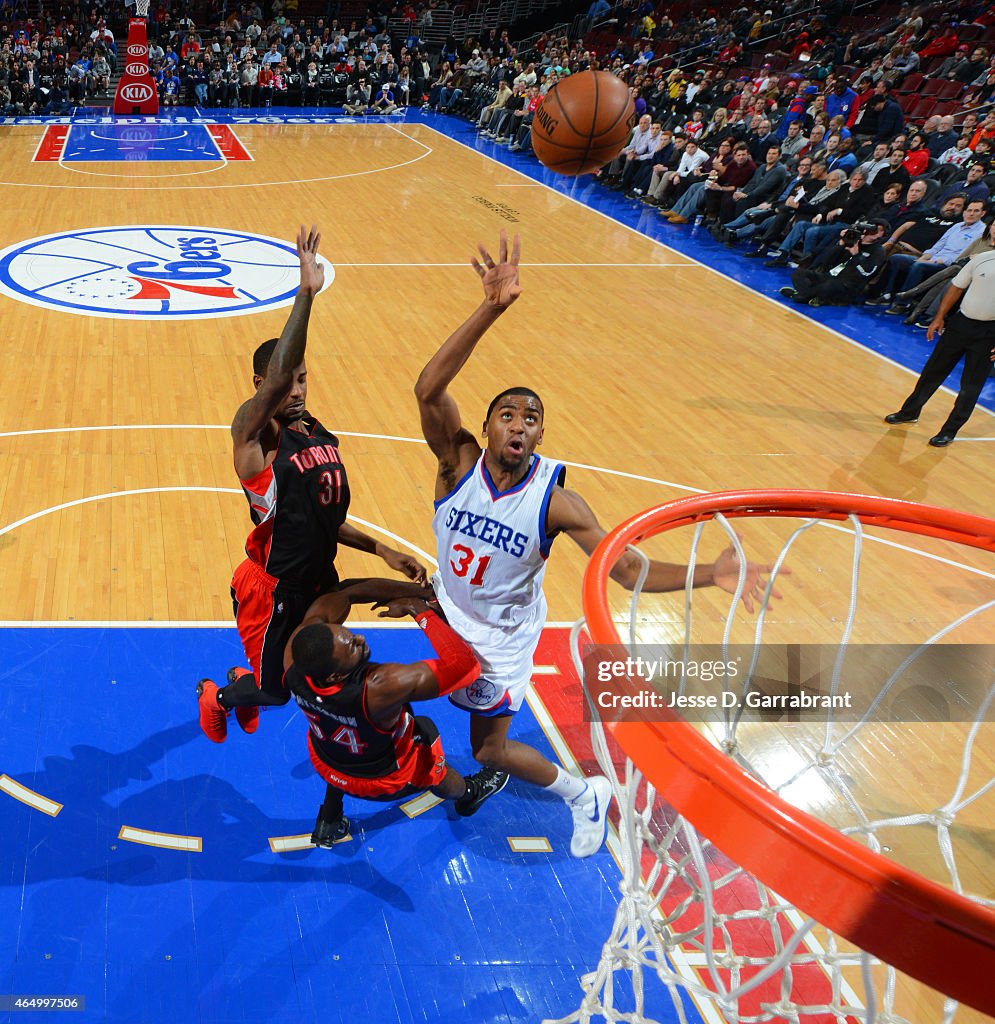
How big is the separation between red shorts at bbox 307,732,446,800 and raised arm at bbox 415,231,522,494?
1.00m

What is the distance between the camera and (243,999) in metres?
3.25

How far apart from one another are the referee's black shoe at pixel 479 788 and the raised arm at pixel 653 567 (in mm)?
1225

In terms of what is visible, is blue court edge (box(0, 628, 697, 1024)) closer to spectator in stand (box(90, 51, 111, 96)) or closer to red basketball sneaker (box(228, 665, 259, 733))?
red basketball sneaker (box(228, 665, 259, 733))

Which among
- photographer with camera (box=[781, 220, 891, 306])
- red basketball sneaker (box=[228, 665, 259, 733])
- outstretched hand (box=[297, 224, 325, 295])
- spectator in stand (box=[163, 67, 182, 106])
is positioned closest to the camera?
outstretched hand (box=[297, 224, 325, 295])

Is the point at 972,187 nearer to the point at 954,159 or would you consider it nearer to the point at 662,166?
the point at 954,159

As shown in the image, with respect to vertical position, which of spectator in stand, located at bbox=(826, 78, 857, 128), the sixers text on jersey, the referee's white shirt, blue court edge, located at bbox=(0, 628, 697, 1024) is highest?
spectator in stand, located at bbox=(826, 78, 857, 128)

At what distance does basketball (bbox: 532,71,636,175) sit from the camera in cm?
812

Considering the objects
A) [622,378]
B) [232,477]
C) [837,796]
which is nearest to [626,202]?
[622,378]

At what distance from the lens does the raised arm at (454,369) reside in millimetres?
3545

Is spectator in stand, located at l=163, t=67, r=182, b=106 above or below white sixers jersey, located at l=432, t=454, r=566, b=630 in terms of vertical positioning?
below

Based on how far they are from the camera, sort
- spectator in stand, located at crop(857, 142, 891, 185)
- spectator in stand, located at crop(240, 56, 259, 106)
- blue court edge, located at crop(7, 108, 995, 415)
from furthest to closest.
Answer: spectator in stand, located at crop(240, 56, 259, 106)
spectator in stand, located at crop(857, 142, 891, 185)
blue court edge, located at crop(7, 108, 995, 415)

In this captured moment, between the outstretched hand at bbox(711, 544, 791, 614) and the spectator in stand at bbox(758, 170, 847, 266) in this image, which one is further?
the spectator in stand at bbox(758, 170, 847, 266)

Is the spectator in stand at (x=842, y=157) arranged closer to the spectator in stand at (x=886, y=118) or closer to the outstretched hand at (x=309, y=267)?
the spectator in stand at (x=886, y=118)

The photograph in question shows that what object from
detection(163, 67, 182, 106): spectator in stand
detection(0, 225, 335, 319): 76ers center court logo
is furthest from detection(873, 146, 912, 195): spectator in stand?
detection(163, 67, 182, 106): spectator in stand
